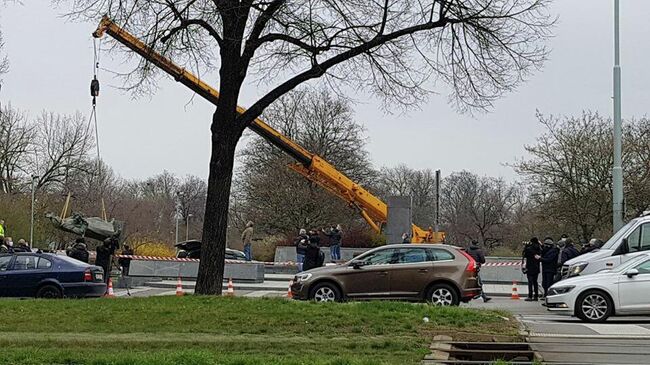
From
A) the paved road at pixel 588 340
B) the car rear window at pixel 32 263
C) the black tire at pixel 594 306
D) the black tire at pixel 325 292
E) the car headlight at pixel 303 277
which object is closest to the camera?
the paved road at pixel 588 340

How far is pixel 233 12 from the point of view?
58.7 ft

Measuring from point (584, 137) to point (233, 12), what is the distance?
A: 100.0ft

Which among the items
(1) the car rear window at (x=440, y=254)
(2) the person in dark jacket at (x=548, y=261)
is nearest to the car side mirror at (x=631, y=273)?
(1) the car rear window at (x=440, y=254)

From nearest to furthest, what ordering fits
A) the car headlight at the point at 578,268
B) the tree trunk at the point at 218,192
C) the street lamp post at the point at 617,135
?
the tree trunk at the point at 218,192, the car headlight at the point at 578,268, the street lamp post at the point at 617,135

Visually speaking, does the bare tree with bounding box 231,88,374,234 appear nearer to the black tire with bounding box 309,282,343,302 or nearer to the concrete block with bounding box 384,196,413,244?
the concrete block with bounding box 384,196,413,244

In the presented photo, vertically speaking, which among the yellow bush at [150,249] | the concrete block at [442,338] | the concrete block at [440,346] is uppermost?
the yellow bush at [150,249]

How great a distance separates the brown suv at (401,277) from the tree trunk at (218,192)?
2.80 m

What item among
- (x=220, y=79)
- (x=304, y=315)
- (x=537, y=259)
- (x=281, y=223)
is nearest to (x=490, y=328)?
(x=304, y=315)

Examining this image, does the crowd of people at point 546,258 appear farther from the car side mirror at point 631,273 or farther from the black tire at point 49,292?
the black tire at point 49,292

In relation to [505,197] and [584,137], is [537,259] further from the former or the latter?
[505,197]

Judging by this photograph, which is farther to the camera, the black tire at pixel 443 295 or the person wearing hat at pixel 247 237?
the person wearing hat at pixel 247 237

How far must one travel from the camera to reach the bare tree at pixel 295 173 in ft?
189

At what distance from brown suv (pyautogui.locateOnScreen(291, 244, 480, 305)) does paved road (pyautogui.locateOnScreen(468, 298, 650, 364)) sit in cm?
168

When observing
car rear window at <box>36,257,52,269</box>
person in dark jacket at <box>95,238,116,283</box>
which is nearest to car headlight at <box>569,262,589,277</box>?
car rear window at <box>36,257,52,269</box>
